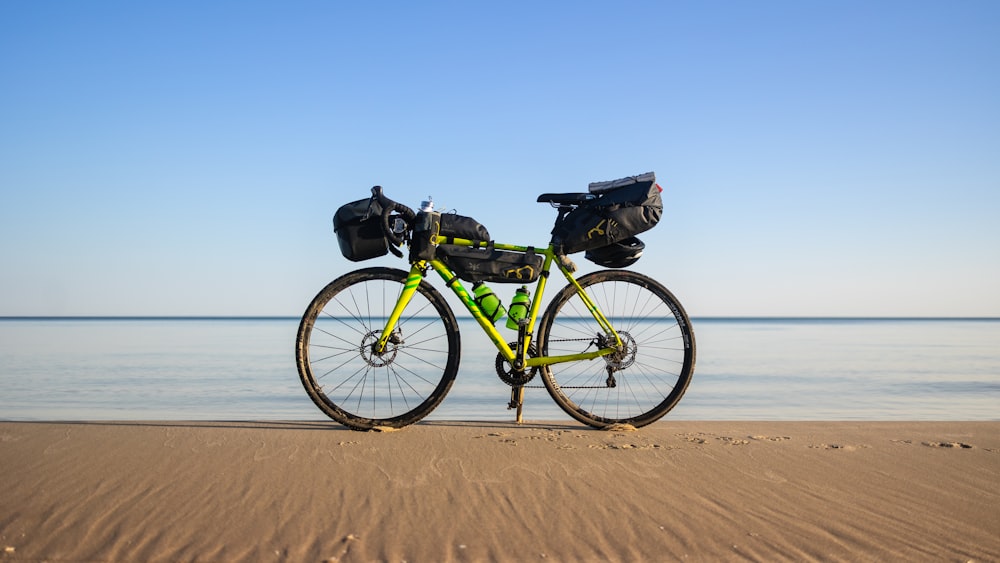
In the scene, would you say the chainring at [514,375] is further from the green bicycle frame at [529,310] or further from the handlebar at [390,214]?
the handlebar at [390,214]

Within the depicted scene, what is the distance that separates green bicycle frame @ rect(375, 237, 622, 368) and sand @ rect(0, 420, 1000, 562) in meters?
0.56

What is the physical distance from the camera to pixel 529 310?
5453 mm

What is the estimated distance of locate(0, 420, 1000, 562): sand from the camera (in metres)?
2.81

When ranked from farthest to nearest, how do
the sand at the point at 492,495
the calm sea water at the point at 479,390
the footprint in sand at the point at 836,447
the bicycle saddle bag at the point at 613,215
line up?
the calm sea water at the point at 479,390 → the bicycle saddle bag at the point at 613,215 → the footprint in sand at the point at 836,447 → the sand at the point at 492,495

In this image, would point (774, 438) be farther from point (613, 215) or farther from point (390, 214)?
point (390, 214)

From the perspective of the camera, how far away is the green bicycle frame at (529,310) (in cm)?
527

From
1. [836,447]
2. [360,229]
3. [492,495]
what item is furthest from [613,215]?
[492,495]

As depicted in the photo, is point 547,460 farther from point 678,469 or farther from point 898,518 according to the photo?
point 898,518

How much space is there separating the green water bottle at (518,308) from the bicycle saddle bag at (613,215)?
1.42ft

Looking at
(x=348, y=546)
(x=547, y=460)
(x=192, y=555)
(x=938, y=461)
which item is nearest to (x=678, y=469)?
(x=547, y=460)

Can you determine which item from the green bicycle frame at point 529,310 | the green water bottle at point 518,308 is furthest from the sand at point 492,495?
the green water bottle at point 518,308

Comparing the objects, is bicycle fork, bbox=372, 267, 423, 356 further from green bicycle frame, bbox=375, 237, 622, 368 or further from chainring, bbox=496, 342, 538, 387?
chainring, bbox=496, 342, 538, 387

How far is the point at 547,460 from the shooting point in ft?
13.8

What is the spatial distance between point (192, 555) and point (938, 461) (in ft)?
13.4
